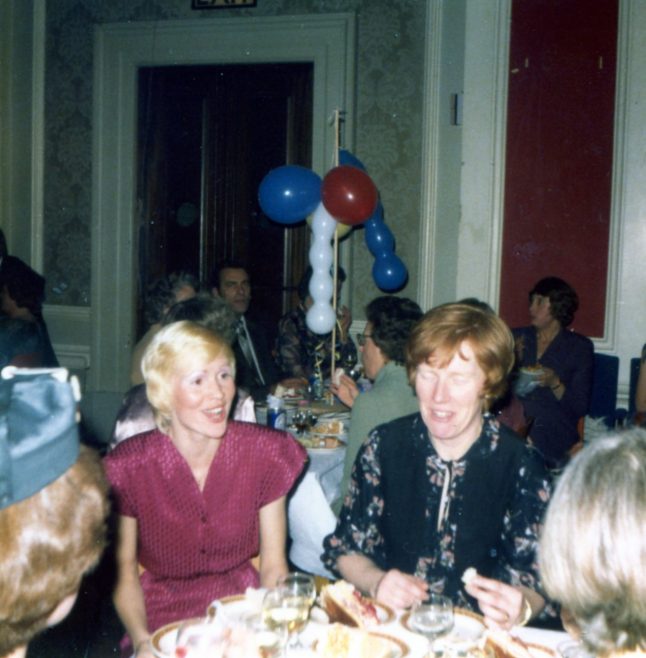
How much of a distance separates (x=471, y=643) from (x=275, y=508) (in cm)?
90

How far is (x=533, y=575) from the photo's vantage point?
208 cm

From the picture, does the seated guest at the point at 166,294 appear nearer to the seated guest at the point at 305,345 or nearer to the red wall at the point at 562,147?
the seated guest at the point at 305,345

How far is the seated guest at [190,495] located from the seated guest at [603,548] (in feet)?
4.08

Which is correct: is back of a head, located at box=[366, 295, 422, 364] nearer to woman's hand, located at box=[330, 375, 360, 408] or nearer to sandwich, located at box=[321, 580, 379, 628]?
woman's hand, located at box=[330, 375, 360, 408]

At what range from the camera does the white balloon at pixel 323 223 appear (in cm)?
540

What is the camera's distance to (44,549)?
41.0 inches

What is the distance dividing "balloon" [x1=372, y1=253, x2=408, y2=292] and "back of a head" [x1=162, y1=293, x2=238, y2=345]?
9.37 feet

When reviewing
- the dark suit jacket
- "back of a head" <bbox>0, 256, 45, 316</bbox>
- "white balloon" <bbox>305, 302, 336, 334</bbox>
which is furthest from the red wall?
"back of a head" <bbox>0, 256, 45, 316</bbox>

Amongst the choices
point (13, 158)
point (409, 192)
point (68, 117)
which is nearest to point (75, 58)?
point (68, 117)

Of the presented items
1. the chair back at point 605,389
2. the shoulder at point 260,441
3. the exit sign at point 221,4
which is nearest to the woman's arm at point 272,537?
the shoulder at point 260,441

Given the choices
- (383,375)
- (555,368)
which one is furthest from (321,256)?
(383,375)

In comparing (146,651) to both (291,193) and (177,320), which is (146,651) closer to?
(177,320)

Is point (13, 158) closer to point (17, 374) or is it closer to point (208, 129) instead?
point (208, 129)

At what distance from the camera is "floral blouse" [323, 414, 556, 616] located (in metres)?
2.13
